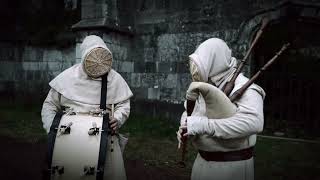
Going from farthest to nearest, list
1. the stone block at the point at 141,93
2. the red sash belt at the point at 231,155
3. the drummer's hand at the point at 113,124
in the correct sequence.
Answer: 1. the stone block at the point at 141,93
2. the drummer's hand at the point at 113,124
3. the red sash belt at the point at 231,155

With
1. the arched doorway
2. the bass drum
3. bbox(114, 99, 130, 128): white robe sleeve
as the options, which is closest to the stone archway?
the arched doorway

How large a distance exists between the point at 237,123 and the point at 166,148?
17.8 feet

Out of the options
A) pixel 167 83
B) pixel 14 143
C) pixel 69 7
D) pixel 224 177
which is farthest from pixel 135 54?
pixel 224 177

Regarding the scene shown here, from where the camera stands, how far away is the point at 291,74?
9.22m

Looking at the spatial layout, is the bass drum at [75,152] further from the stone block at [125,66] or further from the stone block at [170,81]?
the stone block at [125,66]

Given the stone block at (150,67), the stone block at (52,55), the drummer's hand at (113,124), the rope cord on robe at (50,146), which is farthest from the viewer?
the stone block at (52,55)

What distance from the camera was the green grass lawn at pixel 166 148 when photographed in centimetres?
654

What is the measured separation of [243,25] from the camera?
9039 millimetres

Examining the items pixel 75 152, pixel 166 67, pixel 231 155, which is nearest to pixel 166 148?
pixel 166 67

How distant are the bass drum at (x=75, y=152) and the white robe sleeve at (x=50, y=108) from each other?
0.41m

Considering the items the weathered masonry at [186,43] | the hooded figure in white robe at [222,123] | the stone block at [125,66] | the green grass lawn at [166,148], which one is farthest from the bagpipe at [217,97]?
the stone block at [125,66]

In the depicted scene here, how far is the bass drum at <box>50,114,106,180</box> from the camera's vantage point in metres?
3.27

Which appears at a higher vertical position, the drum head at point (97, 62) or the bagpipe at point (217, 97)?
the drum head at point (97, 62)

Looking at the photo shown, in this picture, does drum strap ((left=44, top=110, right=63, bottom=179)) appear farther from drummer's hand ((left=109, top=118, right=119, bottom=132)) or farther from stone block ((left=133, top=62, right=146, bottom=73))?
stone block ((left=133, top=62, right=146, bottom=73))
